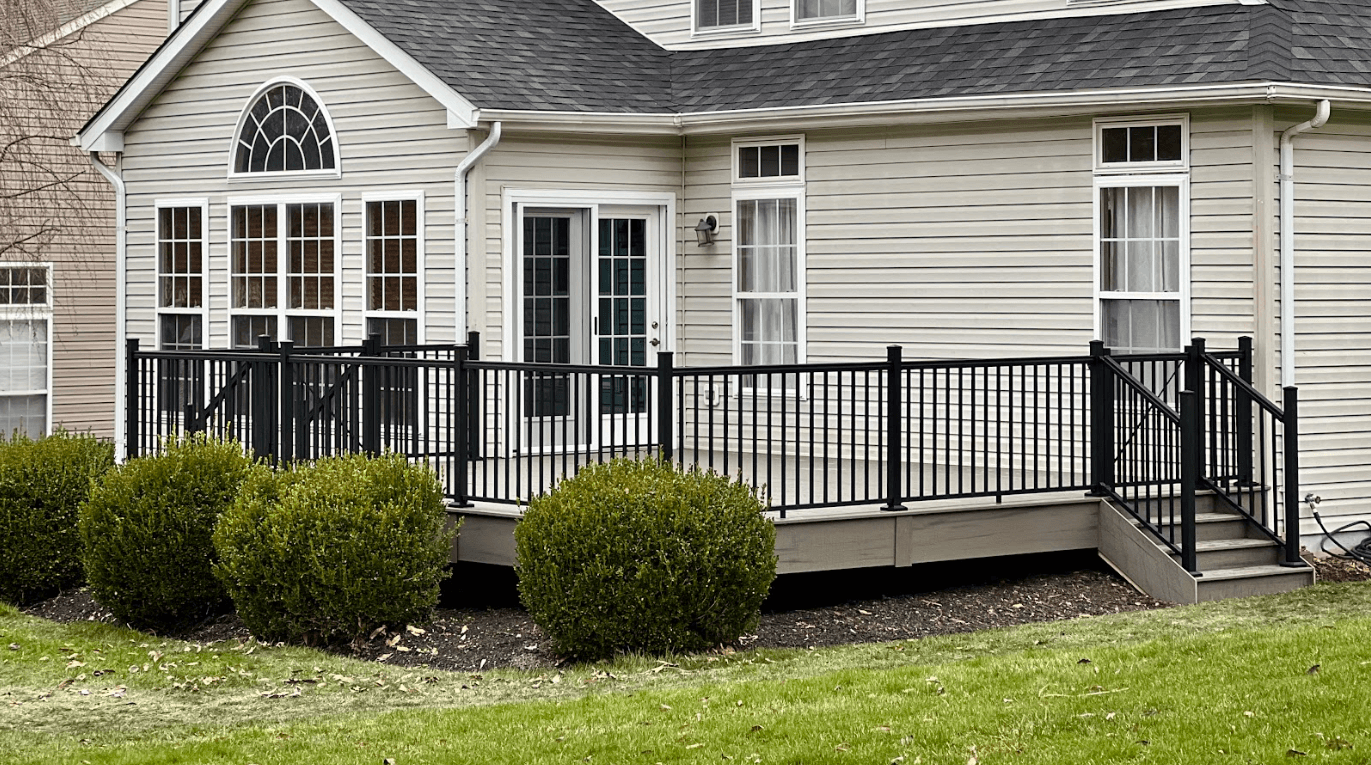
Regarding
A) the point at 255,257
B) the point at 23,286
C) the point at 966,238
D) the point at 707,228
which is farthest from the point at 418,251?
the point at 23,286

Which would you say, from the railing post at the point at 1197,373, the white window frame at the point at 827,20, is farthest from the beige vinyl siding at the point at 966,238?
the white window frame at the point at 827,20

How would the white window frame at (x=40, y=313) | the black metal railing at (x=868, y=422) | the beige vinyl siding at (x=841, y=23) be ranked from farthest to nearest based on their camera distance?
the white window frame at (x=40, y=313) → the beige vinyl siding at (x=841, y=23) → the black metal railing at (x=868, y=422)

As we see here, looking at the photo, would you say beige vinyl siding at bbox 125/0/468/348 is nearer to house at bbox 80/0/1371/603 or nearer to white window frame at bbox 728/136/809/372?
house at bbox 80/0/1371/603

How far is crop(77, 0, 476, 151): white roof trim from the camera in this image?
12.7 m

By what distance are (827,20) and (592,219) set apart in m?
2.73

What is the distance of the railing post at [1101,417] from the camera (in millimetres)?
10992

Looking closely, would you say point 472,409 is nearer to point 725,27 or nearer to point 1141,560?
point 1141,560

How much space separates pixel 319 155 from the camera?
46.3 ft

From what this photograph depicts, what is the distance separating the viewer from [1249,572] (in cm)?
1073

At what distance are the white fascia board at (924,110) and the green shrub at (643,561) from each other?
4297 mm

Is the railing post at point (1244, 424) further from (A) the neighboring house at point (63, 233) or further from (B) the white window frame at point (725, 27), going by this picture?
(A) the neighboring house at point (63, 233)

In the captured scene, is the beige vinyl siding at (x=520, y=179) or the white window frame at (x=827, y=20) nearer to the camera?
the beige vinyl siding at (x=520, y=179)

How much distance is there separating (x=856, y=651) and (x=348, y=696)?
281 cm

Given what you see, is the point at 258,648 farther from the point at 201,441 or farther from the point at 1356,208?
the point at 1356,208
